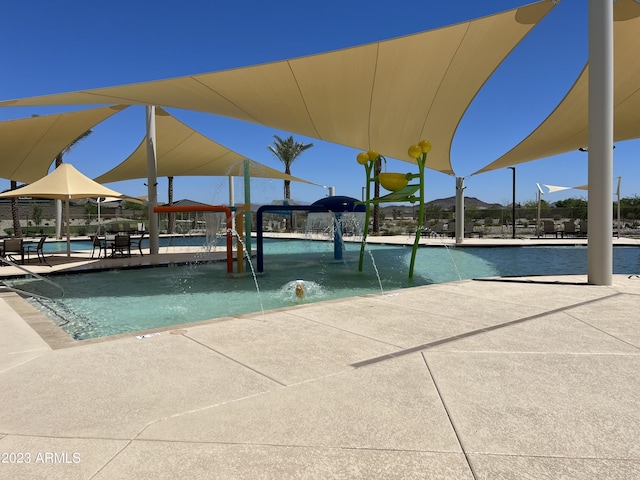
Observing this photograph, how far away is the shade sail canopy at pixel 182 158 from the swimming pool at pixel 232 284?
559 centimetres

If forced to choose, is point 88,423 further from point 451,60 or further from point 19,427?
point 451,60

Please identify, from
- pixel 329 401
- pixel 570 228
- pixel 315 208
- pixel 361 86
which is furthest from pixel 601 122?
pixel 570 228

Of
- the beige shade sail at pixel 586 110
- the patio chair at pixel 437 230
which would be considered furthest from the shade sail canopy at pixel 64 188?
the patio chair at pixel 437 230

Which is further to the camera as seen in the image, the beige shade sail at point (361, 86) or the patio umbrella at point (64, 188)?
the patio umbrella at point (64, 188)

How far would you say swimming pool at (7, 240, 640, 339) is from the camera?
538 centimetres

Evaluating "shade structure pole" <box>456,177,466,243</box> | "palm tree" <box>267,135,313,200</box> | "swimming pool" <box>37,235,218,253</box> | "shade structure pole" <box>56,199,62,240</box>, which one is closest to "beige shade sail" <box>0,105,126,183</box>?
"swimming pool" <box>37,235,218,253</box>

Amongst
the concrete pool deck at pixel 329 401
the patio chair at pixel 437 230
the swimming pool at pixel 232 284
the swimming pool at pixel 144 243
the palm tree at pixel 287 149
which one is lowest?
the swimming pool at pixel 232 284

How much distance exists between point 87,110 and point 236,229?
7179 mm

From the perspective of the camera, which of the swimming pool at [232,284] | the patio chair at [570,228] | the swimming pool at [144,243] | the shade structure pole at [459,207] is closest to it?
the swimming pool at [232,284]

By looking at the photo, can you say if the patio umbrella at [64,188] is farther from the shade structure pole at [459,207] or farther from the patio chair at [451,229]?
the patio chair at [451,229]

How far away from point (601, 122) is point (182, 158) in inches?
595

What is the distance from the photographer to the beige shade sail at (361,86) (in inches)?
281

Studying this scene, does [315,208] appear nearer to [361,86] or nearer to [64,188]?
[361,86]

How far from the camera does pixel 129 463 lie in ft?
5.36
